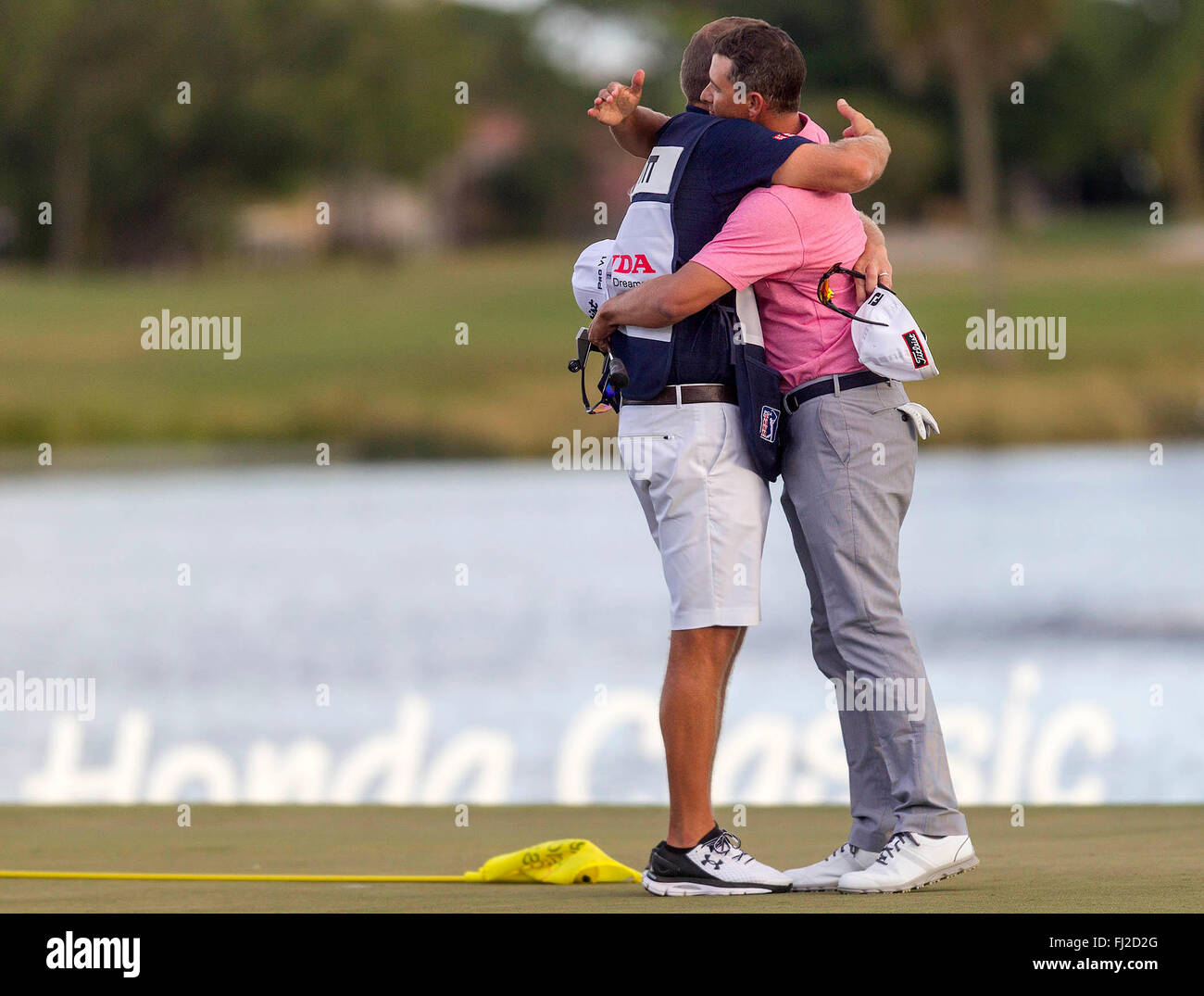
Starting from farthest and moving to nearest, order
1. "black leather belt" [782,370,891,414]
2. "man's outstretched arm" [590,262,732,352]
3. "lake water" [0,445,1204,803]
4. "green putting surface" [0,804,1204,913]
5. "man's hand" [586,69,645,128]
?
1. "lake water" [0,445,1204,803]
2. "man's hand" [586,69,645,128]
3. "black leather belt" [782,370,891,414]
4. "man's outstretched arm" [590,262,732,352]
5. "green putting surface" [0,804,1204,913]

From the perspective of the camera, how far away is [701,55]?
4.04 m

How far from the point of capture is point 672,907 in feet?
12.1

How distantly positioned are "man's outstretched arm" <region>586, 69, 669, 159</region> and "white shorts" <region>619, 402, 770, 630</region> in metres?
0.62

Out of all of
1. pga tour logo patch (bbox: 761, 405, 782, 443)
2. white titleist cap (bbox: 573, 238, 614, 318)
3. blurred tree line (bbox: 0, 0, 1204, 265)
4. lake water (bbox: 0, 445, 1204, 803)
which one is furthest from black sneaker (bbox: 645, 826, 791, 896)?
blurred tree line (bbox: 0, 0, 1204, 265)

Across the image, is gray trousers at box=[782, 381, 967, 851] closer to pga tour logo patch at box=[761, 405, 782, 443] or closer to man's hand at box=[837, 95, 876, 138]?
pga tour logo patch at box=[761, 405, 782, 443]

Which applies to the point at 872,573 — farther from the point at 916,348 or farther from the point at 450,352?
the point at 450,352

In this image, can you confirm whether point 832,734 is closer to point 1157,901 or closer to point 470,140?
point 1157,901

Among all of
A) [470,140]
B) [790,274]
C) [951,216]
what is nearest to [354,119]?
[470,140]

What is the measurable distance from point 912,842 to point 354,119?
3969 centimetres

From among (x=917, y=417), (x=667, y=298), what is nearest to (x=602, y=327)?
(x=667, y=298)

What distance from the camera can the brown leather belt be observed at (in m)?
3.94

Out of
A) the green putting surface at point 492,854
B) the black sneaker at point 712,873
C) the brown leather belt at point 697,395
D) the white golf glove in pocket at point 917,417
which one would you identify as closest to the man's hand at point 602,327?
the brown leather belt at point 697,395

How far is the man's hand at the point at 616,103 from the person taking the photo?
4070mm
